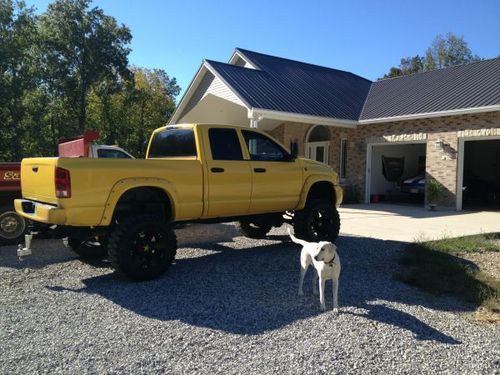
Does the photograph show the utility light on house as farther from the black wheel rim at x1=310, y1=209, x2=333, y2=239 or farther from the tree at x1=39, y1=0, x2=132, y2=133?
the tree at x1=39, y1=0, x2=132, y2=133

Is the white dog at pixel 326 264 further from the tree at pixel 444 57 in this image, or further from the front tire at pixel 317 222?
the tree at pixel 444 57

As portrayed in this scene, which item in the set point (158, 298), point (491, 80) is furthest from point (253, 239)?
point (491, 80)

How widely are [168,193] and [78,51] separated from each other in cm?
2694

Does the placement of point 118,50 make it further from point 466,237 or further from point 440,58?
point 440,58

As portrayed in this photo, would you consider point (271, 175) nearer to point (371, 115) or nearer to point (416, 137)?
point (416, 137)

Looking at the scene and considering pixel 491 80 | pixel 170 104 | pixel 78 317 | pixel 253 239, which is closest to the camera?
pixel 78 317

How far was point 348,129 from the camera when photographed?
1895 cm

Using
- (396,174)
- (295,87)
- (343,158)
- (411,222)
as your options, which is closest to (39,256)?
(411,222)

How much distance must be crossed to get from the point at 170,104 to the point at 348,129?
2643cm

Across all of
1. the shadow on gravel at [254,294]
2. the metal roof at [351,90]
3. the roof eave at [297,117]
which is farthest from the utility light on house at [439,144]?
the shadow on gravel at [254,294]

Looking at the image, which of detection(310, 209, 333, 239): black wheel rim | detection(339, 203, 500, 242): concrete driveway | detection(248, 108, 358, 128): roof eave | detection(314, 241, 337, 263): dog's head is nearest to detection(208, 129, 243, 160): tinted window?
detection(310, 209, 333, 239): black wheel rim

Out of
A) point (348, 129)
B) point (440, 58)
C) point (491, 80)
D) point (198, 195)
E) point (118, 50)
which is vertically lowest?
point (198, 195)

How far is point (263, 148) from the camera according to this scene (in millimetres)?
7867

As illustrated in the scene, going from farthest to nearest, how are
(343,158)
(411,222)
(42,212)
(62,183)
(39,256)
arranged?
(343,158) → (411,222) → (39,256) → (42,212) → (62,183)
